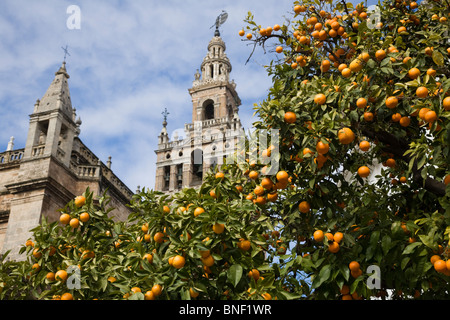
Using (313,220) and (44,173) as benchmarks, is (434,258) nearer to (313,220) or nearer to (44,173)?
(313,220)

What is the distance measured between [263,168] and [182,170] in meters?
34.7

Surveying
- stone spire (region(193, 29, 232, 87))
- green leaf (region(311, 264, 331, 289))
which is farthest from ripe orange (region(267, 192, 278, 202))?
stone spire (region(193, 29, 232, 87))

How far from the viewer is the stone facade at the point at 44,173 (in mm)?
17547

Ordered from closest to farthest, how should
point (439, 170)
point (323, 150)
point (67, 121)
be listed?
point (323, 150), point (439, 170), point (67, 121)

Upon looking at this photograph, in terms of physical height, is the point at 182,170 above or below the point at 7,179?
above

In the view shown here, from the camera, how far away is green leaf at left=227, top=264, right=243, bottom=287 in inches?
177

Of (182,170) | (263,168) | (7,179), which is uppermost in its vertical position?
(182,170)

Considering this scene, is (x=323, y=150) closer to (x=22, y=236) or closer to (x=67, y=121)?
(x=22, y=236)

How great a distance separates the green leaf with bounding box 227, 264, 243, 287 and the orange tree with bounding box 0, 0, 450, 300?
0.01 metres

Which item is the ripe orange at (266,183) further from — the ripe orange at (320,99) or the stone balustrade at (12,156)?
the stone balustrade at (12,156)

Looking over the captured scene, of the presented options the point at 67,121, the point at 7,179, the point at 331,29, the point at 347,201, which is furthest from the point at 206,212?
the point at 7,179

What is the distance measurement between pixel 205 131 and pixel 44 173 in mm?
24107

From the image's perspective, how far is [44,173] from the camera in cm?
1820

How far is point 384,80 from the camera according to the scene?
540 cm
